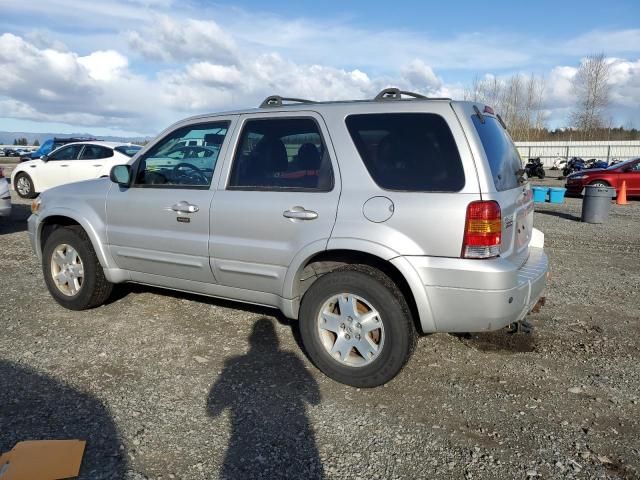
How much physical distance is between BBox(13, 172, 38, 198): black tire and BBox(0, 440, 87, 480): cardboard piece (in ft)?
45.1

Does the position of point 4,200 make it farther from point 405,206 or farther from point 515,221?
point 515,221

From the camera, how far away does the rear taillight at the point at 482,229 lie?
3.22 meters

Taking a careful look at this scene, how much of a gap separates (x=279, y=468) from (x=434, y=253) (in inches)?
61.4

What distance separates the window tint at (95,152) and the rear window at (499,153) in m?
12.0

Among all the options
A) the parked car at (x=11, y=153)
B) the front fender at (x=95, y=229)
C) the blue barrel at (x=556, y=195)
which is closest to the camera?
the front fender at (x=95, y=229)

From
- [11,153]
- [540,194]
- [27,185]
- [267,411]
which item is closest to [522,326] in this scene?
[267,411]

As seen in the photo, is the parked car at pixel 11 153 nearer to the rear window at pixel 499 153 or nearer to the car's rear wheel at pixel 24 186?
the car's rear wheel at pixel 24 186

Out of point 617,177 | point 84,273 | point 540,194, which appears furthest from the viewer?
point 617,177

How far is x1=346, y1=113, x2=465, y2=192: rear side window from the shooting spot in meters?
3.36

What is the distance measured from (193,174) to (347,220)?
5.05ft

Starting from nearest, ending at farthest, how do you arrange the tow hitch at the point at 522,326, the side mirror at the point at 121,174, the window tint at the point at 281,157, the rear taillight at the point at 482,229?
the rear taillight at the point at 482,229
the window tint at the point at 281,157
the tow hitch at the point at 522,326
the side mirror at the point at 121,174

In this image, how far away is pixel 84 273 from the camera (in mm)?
4965

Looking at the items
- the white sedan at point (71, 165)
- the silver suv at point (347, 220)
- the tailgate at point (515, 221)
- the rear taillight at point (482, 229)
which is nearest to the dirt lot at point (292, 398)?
the silver suv at point (347, 220)

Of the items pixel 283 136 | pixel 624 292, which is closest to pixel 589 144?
pixel 624 292
